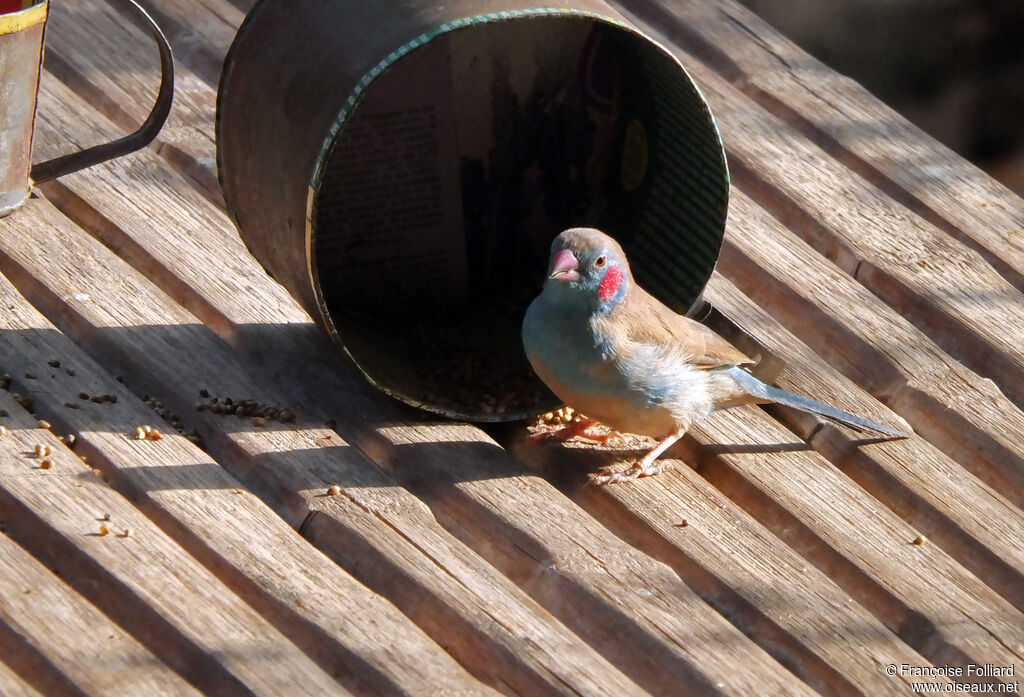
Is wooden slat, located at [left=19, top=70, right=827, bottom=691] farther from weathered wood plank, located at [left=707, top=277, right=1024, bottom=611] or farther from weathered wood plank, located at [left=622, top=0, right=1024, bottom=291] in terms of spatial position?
weathered wood plank, located at [left=622, top=0, right=1024, bottom=291]

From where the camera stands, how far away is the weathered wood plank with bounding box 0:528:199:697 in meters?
2.41

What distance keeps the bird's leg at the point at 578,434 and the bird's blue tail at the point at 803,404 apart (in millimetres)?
333

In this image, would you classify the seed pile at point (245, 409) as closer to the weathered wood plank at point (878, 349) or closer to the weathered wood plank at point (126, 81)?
the weathered wood plank at point (126, 81)

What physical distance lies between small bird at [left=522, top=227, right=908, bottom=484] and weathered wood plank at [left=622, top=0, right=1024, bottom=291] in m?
1.17

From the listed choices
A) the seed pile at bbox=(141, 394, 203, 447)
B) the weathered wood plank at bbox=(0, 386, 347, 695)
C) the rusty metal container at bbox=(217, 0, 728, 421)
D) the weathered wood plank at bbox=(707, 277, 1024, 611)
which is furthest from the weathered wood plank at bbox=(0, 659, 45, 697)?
the weathered wood plank at bbox=(707, 277, 1024, 611)

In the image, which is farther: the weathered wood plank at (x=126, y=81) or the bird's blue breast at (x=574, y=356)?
the weathered wood plank at (x=126, y=81)

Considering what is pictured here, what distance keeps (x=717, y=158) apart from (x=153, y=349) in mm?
1420

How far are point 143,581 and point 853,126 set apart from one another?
2764 mm

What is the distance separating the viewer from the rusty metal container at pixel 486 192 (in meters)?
3.52

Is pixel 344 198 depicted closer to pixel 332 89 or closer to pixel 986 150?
pixel 332 89

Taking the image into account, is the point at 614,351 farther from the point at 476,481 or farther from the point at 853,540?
the point at 853,540

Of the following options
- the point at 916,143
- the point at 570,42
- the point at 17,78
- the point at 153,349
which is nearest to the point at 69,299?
the point at 153,349

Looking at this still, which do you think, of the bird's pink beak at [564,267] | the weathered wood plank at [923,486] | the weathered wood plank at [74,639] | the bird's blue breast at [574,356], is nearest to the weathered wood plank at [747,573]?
the bird's blue breast at [574,356]

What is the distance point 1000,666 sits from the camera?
284cm
